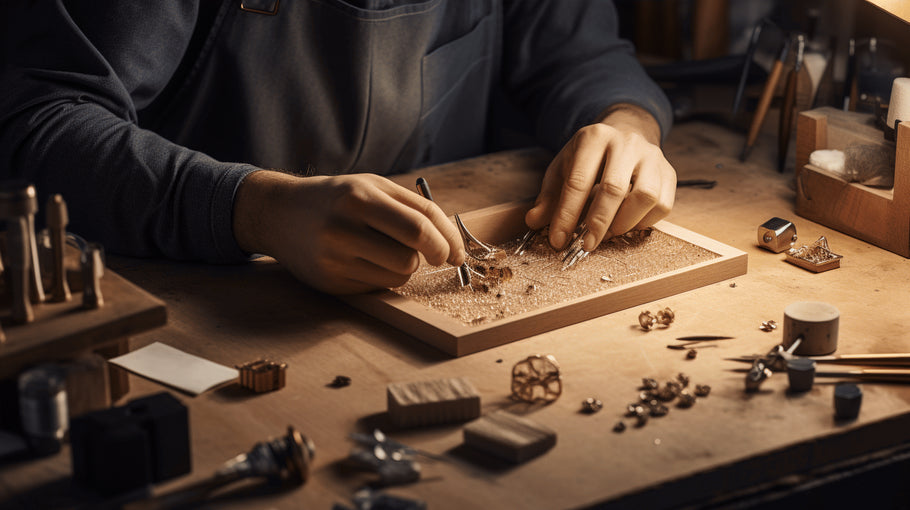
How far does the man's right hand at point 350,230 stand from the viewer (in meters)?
1.18

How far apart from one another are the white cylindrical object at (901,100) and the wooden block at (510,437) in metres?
0.85

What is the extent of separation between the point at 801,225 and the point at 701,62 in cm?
77

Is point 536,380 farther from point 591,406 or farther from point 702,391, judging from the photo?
point 702,391

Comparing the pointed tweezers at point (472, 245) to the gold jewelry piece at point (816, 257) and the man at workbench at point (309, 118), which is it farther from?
the gold jewelry piece at point (816, 257)

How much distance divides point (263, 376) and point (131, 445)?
8.3 inches

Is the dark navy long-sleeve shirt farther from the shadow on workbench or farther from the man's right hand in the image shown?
the shadow on workbench

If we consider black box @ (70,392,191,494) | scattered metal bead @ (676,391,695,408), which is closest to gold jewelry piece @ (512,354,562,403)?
scattered metal bead @ (676,391,695,408)

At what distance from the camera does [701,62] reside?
221 cm

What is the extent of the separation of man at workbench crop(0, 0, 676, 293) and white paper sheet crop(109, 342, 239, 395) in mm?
206

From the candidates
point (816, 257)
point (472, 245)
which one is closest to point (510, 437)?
point (472, 245)

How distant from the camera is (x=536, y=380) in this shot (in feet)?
3.29

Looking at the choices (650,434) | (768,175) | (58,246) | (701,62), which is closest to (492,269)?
(650,434)

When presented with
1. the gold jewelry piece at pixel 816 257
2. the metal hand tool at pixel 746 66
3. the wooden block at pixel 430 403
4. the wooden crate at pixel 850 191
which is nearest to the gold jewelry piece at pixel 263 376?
the wooden block at pixel 430 403

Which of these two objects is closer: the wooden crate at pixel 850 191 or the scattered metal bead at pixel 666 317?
the scattered metal bead at pixel 666 317
